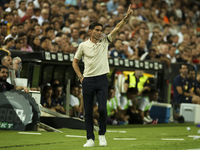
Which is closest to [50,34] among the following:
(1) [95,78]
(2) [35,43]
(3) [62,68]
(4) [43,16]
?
(2) [35,43]

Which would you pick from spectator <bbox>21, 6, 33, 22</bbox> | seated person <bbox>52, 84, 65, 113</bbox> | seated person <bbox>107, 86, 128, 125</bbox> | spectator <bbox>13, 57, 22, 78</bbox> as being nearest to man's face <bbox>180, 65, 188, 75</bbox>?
seated person <bbox>107, 86, 128, 125</bbox>

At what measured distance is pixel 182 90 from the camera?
14562 mm

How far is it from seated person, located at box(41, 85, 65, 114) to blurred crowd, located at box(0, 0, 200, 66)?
1.42 meters

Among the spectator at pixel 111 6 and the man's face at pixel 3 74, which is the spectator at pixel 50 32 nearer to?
the man's face at pixel 3 74

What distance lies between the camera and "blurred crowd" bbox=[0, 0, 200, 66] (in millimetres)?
12781

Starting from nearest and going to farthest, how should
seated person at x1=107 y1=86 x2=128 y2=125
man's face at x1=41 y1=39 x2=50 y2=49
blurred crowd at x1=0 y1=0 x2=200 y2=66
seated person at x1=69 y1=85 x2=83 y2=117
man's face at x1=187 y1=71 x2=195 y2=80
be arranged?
1. seated person at x1=69 y1=85 x2=83 y2=117
2. man's face at x1=41 y1=39 x2=50 y2=49
3. seated person at x1=107 y1=86 x2=128 y2=125
4. blurred crowd at x1=0 y1=0 x2=200 y2=66
5. man's face at x1=187 y1=71 x2=195 y2=80

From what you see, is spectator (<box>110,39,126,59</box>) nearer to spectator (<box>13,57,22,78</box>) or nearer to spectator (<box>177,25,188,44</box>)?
spectator (<box>13,57,22,78</box>)

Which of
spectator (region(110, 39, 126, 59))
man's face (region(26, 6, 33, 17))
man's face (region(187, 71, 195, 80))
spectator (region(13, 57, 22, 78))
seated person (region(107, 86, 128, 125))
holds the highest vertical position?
→ man's face (region(26, 6, 33, 17))

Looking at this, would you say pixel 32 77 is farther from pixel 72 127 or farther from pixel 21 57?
pixel 72 127

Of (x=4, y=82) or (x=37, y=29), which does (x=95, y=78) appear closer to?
(x=4, y=82)

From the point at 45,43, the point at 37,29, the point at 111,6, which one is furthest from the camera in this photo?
the point at 111,6

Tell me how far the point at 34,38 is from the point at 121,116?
3.46 metres

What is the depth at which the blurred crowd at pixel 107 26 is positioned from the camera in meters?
12.8

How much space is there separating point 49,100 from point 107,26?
18.4ft
